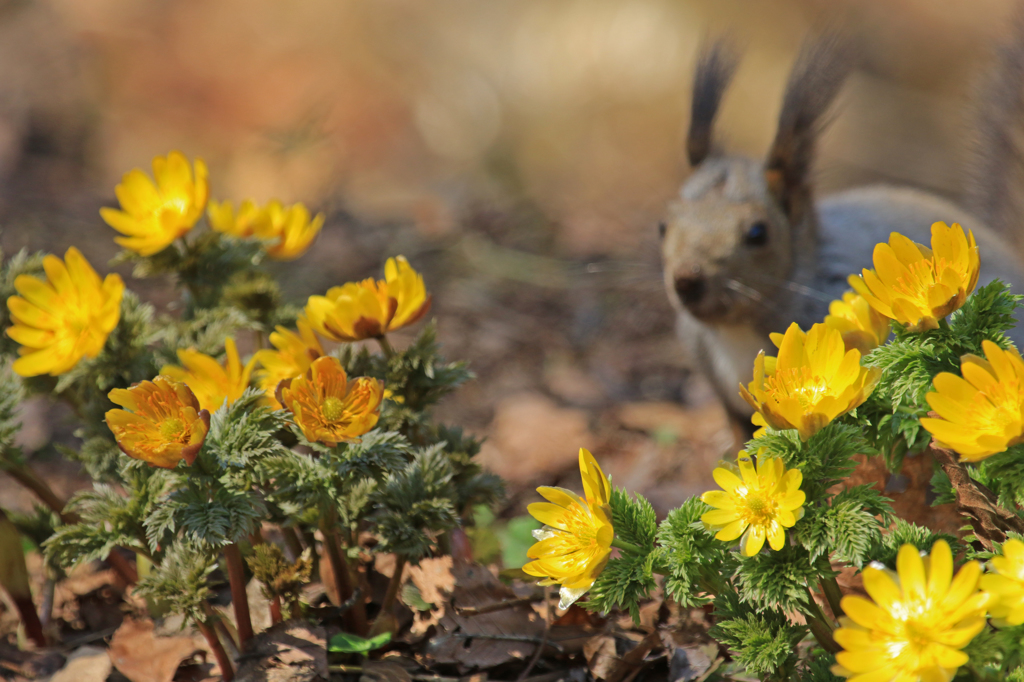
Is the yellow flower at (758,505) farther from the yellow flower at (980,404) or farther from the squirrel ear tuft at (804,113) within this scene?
the squirrel ear tuft at (804,113)

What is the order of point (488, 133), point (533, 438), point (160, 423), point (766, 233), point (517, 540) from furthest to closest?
point (488, 133), point (533, 438), point (766, 233), point (517, 540), point (160, 423)

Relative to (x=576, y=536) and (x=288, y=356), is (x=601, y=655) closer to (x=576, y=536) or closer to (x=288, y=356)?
(x=576, y=536)

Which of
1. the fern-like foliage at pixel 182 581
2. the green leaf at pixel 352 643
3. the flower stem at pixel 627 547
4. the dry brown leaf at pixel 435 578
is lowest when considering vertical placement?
the dry brown leaf at pixel 435 578

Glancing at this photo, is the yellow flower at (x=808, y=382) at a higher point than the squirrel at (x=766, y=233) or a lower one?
higher

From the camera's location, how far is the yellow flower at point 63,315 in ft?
5.04

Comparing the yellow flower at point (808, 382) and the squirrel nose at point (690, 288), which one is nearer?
the yellow flower at point (808, 382)

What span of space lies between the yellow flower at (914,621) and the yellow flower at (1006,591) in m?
0.02

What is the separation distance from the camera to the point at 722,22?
6.16 m

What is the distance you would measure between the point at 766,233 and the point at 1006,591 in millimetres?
1811

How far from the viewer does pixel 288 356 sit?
1.56 metres

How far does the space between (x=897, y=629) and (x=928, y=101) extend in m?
6.58

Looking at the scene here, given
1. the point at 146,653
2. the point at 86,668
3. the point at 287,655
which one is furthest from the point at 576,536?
the point at 86,668

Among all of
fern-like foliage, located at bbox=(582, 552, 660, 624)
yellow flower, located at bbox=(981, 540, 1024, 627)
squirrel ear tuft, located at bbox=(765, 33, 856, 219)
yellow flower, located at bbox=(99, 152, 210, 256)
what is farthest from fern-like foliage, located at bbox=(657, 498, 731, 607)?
squirrel ear tuft, located at bbox=(765, 33, 856, 219)

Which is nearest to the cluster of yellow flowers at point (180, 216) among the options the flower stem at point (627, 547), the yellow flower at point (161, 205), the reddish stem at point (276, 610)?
the yellow flower at point (161, 205)
